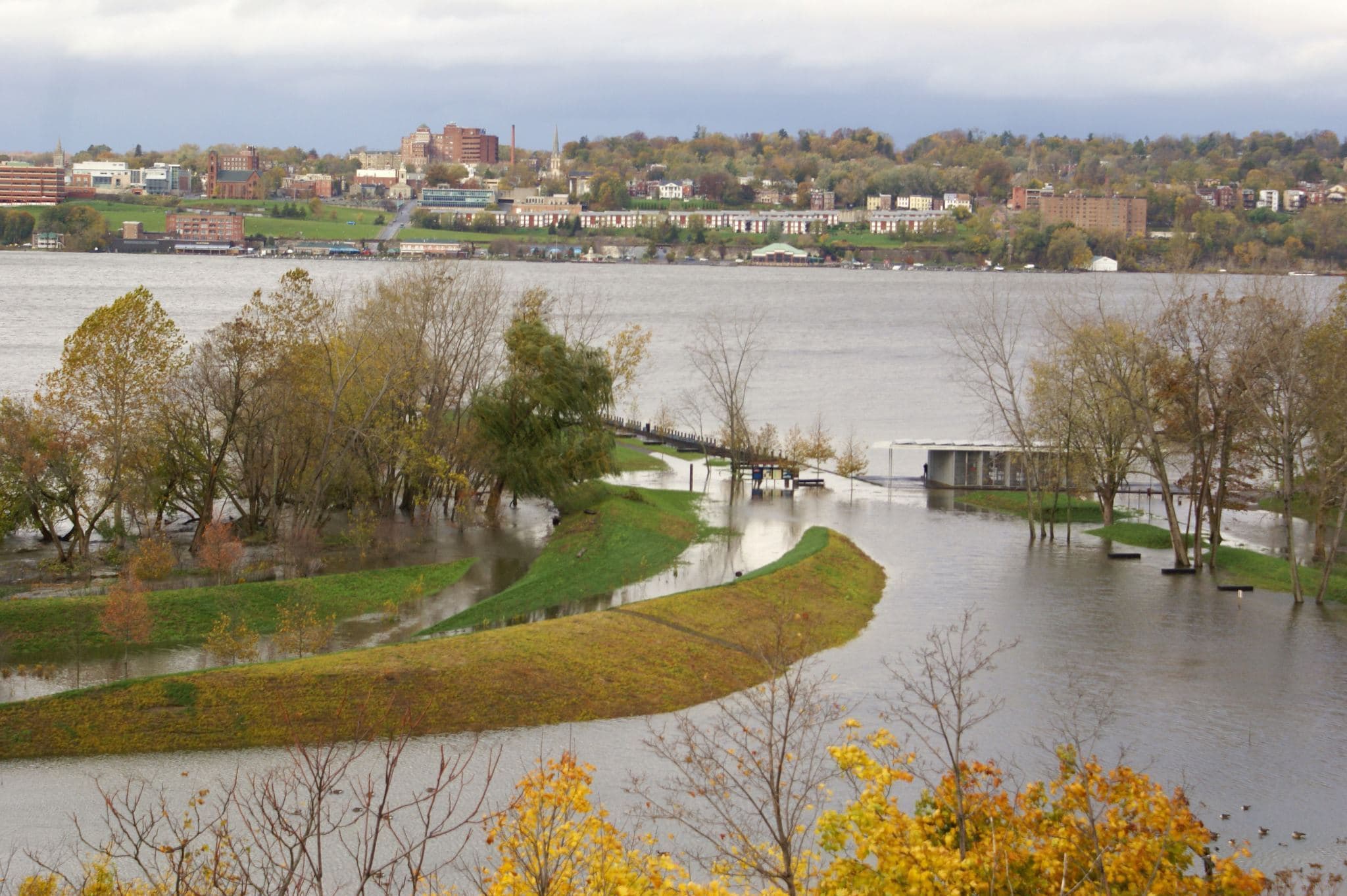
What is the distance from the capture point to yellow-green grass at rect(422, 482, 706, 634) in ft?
93.9

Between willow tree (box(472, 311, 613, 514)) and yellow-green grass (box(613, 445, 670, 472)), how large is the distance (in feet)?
22.8

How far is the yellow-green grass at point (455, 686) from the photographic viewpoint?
20.2 meters

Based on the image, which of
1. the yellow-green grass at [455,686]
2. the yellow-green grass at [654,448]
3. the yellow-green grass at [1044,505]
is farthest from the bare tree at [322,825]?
the yellow-green grass at [654,448]

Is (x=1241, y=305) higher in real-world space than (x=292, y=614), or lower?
higher

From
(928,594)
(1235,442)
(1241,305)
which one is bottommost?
(928,594)

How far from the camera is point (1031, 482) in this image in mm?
41188

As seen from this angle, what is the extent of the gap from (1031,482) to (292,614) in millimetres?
23474

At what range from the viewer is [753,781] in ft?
57.1

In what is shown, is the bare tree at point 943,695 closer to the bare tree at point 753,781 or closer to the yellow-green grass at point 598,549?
the bare tree at point 753,781

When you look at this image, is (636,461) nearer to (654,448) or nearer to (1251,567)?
(654,448)

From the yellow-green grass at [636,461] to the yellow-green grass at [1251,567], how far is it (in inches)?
623

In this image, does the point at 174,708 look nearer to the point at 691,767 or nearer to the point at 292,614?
the point at 292,614

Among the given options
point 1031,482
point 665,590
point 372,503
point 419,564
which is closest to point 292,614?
point 419,564

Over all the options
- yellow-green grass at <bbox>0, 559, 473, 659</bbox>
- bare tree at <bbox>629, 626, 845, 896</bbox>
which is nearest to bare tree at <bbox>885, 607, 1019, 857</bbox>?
bare tree at <bbox>629, 626, 845, 896</bbox>
